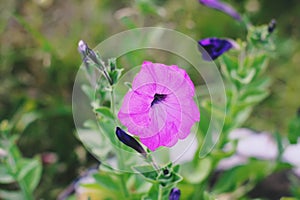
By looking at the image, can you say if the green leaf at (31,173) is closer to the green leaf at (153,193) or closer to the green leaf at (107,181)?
the green leaf at (107,181)

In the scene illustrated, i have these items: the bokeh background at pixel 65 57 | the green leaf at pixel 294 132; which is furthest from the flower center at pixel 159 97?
the bokeh background at pixel 65 57

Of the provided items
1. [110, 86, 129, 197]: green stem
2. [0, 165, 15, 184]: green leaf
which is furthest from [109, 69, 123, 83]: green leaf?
[0, 165, 15, 184]: green leaf

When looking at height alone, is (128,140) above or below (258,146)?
below

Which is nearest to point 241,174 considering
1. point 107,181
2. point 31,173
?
point 107,181

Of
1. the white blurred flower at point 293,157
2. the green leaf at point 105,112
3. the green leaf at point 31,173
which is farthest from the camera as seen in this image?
the white blurred flower at point 293,157

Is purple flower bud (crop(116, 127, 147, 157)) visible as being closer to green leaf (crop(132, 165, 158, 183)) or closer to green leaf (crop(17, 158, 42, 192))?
green leaf (crop(132, 165, 158, 183))

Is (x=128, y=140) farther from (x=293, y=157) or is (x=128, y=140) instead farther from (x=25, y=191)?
(x=293, y=157)
